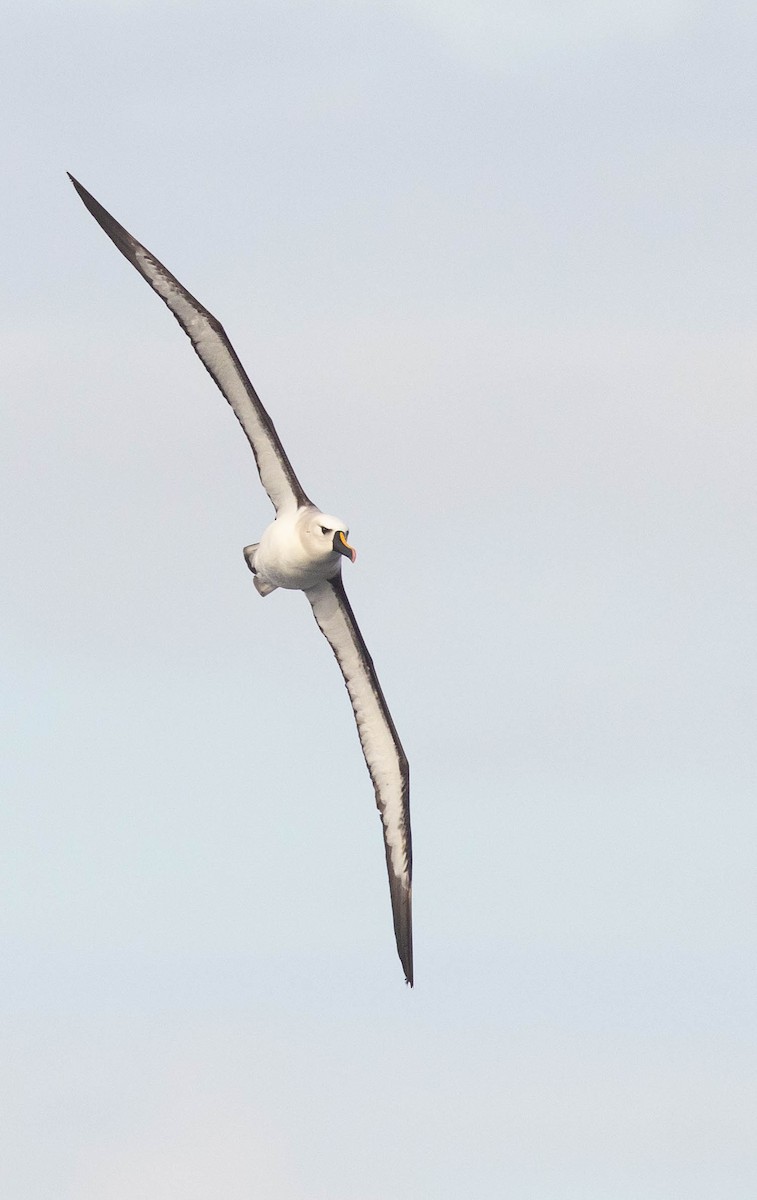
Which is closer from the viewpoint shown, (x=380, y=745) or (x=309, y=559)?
(x=309, y=559)

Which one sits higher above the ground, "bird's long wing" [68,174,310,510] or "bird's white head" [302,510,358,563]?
"bird's long wing" [68,174,310,510]

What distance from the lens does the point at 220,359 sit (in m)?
39.9

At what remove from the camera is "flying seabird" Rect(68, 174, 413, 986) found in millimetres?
39719

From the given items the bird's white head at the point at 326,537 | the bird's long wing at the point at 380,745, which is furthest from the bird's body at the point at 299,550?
the bird's long wing at the point at 380,745

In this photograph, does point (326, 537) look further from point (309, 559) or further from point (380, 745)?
point (380, 745)

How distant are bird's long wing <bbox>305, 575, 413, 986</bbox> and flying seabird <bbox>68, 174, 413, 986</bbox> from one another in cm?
2

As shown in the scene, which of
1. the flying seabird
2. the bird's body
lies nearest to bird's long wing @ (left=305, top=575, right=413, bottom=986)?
the flying seabird

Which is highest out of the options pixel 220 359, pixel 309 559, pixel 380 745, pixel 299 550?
pixel 220 359

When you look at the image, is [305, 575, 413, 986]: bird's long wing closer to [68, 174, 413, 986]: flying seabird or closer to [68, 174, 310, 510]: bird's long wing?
[68, 174, 413, 986]: flying seabird

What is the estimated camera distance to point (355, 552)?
39.3m

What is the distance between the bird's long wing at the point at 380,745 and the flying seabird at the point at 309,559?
2 centimetres

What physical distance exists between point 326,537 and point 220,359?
10.8 ft

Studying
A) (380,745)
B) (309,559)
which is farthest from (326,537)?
(380,745)

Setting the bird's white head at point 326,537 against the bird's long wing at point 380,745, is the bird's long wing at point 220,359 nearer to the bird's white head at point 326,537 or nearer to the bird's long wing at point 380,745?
the bird's white head at point 326,537
